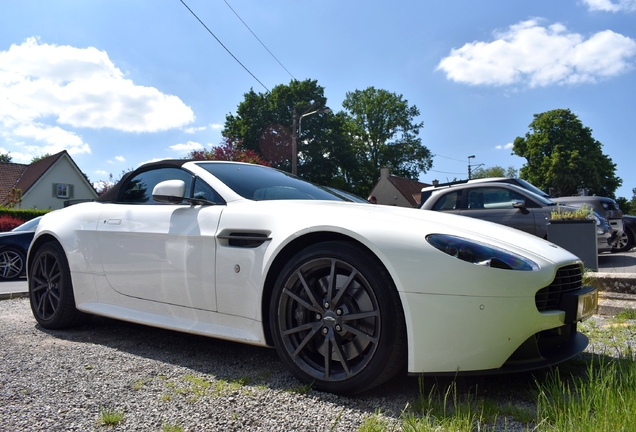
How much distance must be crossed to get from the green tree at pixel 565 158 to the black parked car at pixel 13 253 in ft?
148

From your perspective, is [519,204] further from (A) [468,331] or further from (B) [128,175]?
(A) [468,331]

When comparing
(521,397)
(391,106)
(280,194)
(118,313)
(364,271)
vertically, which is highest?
(391,106)

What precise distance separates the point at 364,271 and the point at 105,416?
4.24 feet

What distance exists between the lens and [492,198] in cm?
875

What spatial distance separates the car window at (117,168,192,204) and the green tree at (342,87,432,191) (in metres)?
49.3

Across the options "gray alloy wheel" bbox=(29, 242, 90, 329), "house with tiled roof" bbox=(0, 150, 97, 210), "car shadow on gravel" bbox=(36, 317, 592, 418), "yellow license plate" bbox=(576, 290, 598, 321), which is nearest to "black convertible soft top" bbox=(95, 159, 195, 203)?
"gray alloy wheel" bbox=(29, 242, 90, 329)

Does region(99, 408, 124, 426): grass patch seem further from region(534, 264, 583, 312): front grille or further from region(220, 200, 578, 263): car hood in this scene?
region(534, 264, 583, 312): front grille

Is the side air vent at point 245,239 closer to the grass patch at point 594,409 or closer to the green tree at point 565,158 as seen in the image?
the grass patch at point 594,409

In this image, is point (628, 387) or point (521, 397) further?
point (521, 397)

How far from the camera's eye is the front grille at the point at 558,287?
89.5 inches

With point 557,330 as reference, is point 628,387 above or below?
below

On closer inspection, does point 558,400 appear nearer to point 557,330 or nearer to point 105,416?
point 557,330

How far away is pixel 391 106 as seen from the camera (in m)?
54.4

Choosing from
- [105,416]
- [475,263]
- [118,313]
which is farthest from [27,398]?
[475,263]
